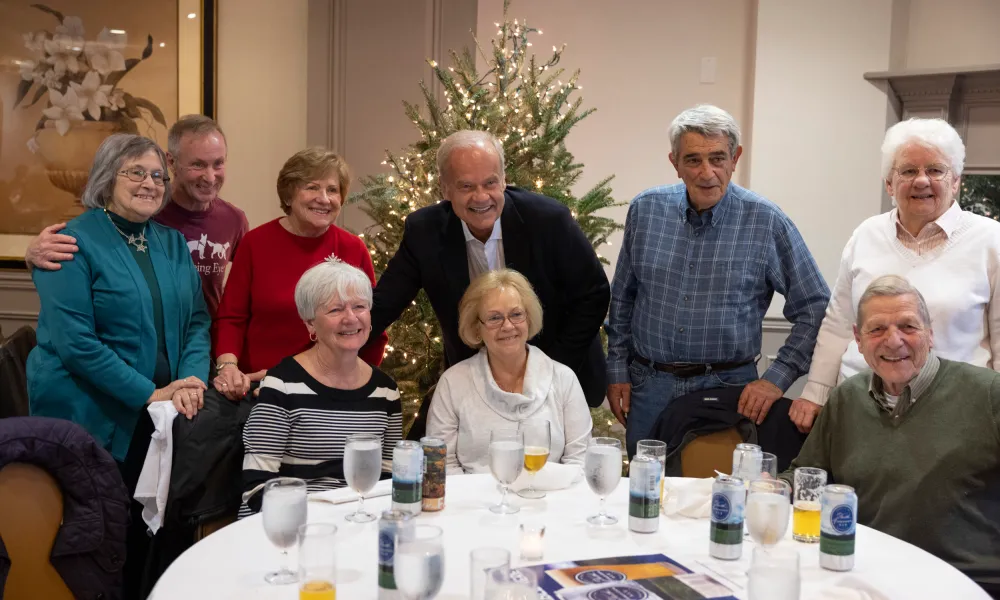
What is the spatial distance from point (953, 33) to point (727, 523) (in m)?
4.21

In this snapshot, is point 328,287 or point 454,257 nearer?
point 328,287

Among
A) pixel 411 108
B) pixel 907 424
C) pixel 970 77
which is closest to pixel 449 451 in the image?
pixel 907 424

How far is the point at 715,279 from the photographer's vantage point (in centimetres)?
296

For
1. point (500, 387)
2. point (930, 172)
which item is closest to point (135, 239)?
point (500, 387)

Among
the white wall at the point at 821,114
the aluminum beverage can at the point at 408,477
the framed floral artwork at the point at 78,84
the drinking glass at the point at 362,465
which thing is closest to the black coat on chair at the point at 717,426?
the aluminum beverage can at the point at 408,477

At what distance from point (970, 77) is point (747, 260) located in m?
2.73

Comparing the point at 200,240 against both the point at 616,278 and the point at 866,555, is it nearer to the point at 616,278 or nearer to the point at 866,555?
the point at 616,278

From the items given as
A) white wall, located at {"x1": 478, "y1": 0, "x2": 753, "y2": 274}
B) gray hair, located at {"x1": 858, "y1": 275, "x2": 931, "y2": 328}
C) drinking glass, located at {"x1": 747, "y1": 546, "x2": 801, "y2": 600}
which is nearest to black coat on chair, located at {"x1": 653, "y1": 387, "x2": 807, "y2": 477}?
gray hair, located at {"x1": 858, "y1": 275, "x2": 931, "y2": 328}

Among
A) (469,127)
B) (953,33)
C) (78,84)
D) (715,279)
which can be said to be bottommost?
(715,279)

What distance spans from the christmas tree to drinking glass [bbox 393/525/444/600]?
269 centimetres

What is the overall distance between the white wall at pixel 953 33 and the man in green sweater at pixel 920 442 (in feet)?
10.4

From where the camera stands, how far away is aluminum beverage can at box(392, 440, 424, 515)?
6.35ft

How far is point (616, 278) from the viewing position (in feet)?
10.6

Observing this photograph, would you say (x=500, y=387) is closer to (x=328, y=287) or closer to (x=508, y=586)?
(x=328, y=287)
